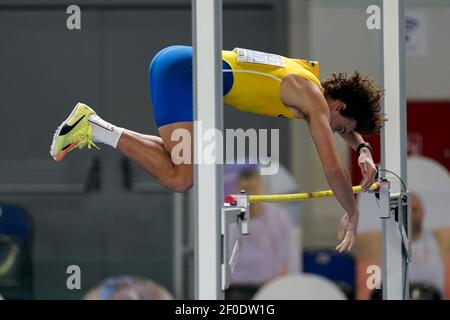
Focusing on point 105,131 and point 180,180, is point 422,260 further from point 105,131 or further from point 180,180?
point 105,131

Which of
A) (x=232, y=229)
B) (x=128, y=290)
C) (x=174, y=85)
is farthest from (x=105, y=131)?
(x=128, y=290)

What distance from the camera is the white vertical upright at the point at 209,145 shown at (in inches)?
157

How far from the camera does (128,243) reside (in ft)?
24.5

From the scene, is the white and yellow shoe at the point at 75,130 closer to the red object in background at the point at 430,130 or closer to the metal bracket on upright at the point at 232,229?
the metal bracket on upright at the point at 232,229

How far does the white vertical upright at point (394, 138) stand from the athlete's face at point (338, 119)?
15 centimetres

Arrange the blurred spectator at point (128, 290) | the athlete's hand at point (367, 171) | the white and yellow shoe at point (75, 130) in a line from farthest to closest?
the blurred spectator at point (128, 290) → the white and yellow shoe at point (75, 130) → the athlete's hand at point (367, 171)

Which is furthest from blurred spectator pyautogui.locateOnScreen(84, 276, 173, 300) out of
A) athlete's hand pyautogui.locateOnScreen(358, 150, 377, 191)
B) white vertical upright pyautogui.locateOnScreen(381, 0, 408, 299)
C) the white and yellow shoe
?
athlete's hand pyautogui.locateOnScreen(358, 150, 377, 191)

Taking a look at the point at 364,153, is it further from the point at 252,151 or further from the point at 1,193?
the point at 1,193

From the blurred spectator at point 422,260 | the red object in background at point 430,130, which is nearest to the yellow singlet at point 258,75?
the blurred spectator at point 422,260

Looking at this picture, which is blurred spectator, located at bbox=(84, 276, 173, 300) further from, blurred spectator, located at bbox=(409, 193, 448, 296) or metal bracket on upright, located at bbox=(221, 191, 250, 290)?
metal bracket on upright, located at bbox=(221, 191, 250, 290)

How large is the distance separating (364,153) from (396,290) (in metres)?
0.55

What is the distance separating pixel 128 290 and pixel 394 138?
263cm

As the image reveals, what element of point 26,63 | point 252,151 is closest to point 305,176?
point 26,63

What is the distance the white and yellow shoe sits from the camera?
4.75 meters
